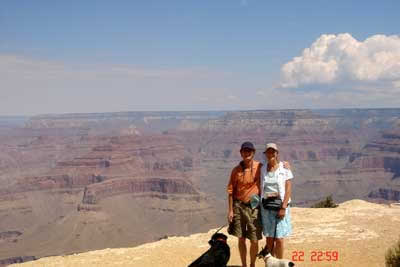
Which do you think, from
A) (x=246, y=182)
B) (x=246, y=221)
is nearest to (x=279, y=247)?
(x=246, y=221)

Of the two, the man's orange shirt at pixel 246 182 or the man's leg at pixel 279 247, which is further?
the man's leg at pixel 279 247

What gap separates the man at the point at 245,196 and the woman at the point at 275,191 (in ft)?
0.52

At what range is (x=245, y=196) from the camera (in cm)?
880

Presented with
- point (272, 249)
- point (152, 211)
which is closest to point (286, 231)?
point (272, 249)

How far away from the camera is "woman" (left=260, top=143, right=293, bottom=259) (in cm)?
848

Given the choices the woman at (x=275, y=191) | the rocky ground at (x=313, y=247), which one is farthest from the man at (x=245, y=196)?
the rocky ground at (x=313, y=247)

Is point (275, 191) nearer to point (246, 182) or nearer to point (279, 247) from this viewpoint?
point (246, 182)

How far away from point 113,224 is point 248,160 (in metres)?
168

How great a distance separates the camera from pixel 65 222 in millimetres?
169000

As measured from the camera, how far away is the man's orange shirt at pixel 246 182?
342 inches

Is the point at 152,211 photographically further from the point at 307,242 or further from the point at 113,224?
the point at 307,242

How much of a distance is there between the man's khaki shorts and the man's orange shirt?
0.19m
